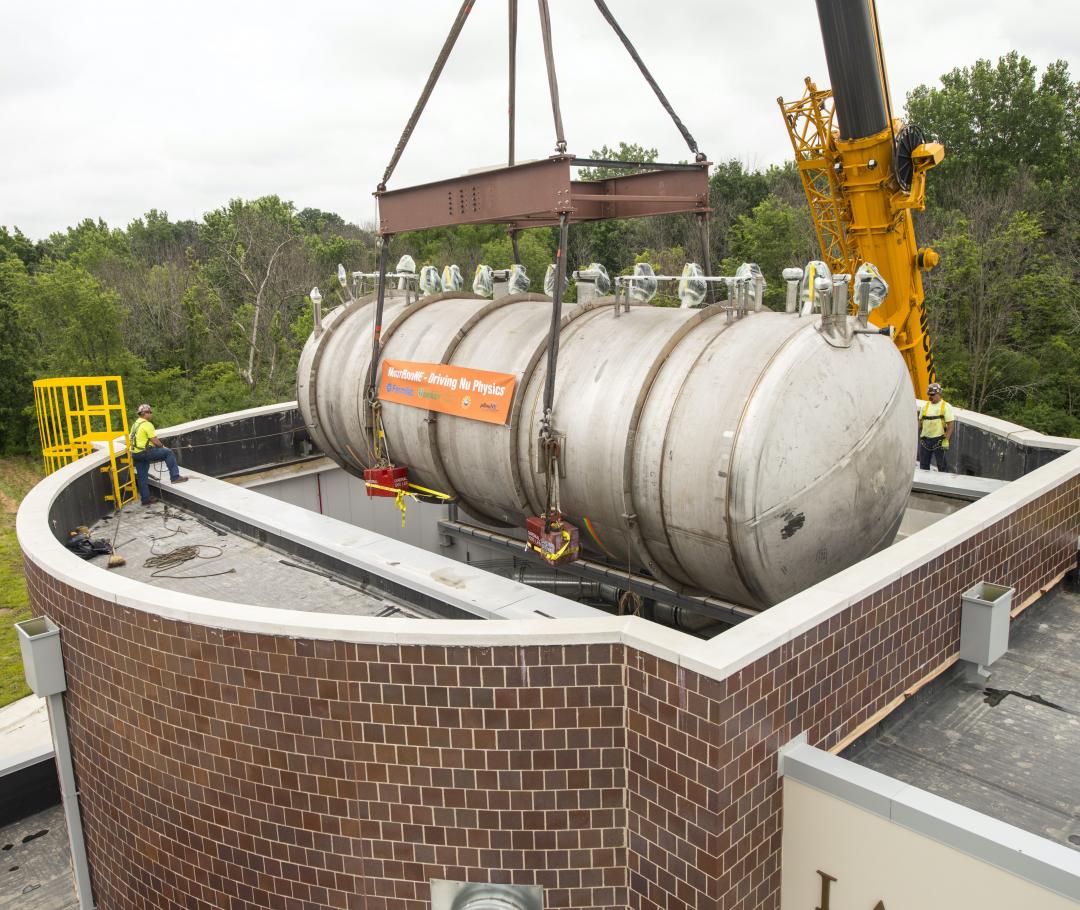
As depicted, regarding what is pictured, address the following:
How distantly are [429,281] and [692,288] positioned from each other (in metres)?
4.48

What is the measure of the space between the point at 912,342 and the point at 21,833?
52.4 feet

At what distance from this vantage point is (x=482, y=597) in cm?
821

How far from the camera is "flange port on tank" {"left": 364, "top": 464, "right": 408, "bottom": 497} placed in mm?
10305

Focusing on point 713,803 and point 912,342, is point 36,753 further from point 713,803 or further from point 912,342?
point 912,342

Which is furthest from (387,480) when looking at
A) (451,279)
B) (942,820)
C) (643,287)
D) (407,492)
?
(942,820)

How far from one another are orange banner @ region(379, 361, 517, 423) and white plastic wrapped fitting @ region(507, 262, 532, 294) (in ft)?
5.55

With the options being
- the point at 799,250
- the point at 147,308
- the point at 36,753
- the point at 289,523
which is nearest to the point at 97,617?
the point at 289,523

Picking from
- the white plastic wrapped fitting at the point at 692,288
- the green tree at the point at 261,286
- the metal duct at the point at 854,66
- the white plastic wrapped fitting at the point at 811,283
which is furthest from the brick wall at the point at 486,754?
the green tree at the point at 261,286

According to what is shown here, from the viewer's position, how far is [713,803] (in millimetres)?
5590

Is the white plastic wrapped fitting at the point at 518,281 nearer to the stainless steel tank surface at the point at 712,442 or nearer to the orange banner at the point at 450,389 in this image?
the stainless steel tank surface at the point at 712,442

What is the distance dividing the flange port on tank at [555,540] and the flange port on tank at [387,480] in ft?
8.47

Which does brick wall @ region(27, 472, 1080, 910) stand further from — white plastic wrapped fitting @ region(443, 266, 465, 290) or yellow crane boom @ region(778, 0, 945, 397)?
yellow crane boom @ region(778, 0, 945, 397)

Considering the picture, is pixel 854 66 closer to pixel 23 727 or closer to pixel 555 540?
pixel 555 540

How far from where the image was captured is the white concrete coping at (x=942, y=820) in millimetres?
5000
